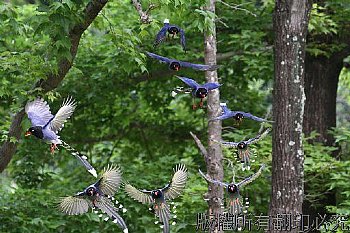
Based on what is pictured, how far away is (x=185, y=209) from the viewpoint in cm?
→ 598

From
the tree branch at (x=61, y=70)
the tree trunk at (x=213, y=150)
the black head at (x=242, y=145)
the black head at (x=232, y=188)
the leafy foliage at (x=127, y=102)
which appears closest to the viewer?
the black head at (x=232, y=188)

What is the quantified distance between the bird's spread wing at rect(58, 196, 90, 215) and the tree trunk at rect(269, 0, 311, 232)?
212 centimetres

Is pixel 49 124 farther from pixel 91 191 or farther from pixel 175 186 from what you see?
pixel 175 186

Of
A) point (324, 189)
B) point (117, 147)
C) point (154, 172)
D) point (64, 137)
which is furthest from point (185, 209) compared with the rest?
point (117, 147)

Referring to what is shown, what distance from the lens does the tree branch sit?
4047mm

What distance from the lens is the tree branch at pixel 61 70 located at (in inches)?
159

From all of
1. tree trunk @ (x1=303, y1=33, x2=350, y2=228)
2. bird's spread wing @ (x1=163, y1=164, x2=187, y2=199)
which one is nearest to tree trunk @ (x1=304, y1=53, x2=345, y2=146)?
tree trunk @ (x1=303, y1=33, x2=350, y2=228)

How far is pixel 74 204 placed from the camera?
122 inches

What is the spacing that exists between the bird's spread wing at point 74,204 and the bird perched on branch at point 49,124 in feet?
0.74

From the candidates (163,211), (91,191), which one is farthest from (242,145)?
(91,191)

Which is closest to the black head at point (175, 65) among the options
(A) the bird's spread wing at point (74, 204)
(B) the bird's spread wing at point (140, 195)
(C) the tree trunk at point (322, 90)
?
(B) the bird's spread wing at point (140, 195)

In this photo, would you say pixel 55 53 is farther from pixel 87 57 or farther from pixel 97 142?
pixel 97 142

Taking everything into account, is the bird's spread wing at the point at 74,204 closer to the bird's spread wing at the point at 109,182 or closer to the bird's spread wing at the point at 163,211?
the bird's spread wing at the point at 109,182

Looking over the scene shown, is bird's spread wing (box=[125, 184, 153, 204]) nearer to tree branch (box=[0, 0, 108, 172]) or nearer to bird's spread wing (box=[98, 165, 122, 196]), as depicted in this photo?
bird's spread wing (box=[98, 165, 122, 196])
